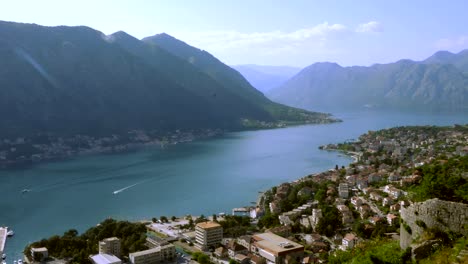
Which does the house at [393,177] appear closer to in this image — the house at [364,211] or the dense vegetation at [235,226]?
the house at [364,211]

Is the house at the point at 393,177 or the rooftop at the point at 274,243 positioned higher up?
the house at the point at 393,177

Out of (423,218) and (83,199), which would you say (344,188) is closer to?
(83,199)

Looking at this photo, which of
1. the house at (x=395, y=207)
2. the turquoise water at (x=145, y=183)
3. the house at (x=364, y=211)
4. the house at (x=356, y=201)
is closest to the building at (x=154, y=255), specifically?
the turquoise water at (x=145, y=183)

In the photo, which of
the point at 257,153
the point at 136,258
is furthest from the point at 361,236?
the point at 257,153

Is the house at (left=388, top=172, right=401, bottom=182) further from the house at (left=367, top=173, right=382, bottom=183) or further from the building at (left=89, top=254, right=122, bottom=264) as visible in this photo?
the building at (left=89, top=254, right=122, bottom=264)

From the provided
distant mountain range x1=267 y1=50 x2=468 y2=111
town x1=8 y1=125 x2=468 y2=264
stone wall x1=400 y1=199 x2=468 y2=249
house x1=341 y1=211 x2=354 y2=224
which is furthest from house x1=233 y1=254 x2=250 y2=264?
distant mountain range x1=267 y1=50 x2=468 y2=111

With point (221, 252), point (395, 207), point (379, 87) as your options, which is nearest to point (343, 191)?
point (395, 207)
